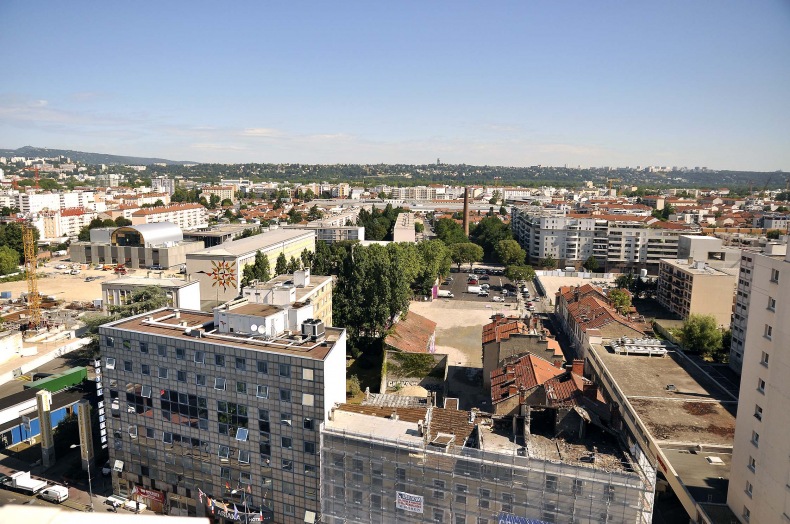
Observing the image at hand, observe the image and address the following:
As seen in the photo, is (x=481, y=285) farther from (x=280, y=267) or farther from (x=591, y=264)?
(x=280, y=267)

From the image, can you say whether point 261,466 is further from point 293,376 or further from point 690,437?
point 690,437

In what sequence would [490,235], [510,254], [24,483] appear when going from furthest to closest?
[490,235] → [510,254] → [24,483]

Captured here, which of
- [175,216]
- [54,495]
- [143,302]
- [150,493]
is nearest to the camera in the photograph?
[150,493]

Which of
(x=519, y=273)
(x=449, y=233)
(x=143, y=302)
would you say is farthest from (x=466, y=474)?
(x=449, y=233)

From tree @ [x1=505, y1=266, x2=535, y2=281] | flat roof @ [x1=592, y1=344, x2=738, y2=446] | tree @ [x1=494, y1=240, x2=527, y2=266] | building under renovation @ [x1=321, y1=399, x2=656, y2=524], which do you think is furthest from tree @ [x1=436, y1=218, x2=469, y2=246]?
building under renovation @ [x1=321, y1=399, x2=656, y2=524]

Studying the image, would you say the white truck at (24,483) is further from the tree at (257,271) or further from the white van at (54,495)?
the tree at (257,271)

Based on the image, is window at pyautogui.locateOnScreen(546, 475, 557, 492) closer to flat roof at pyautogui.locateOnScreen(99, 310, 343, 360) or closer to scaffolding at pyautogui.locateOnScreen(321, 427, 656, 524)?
scaffolding at pyautogui.locateOnScreen(321, 427, 656, 524)

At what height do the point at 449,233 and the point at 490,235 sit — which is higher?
the point at 449,233
